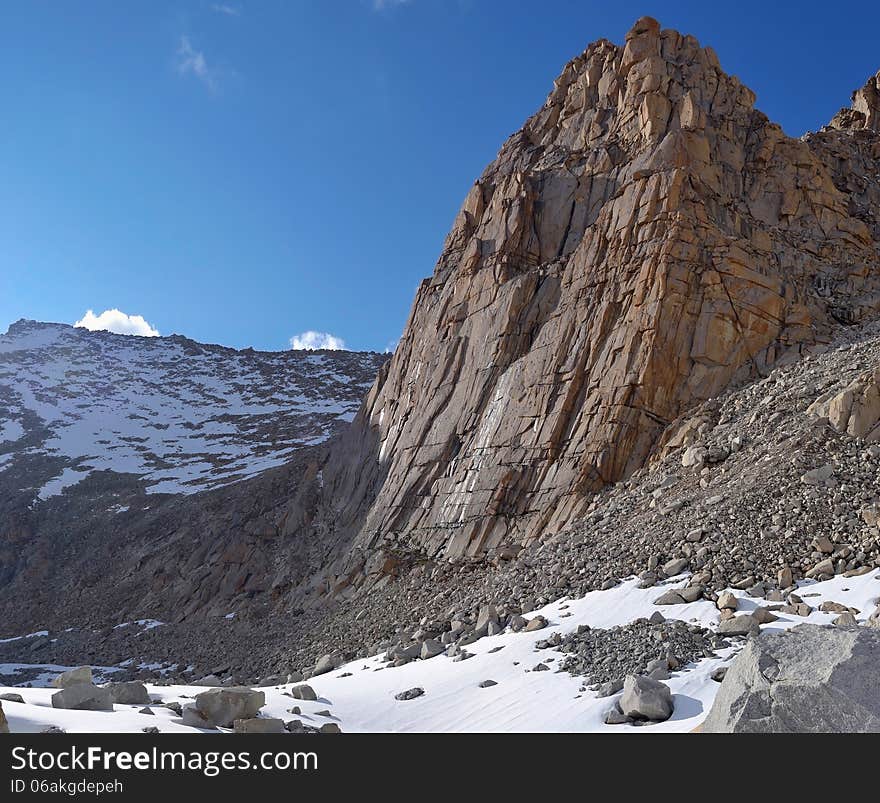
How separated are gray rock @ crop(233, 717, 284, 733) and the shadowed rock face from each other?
15625 millimetres

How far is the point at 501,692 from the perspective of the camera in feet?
43.6

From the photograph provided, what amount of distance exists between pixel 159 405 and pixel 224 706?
10109 cm

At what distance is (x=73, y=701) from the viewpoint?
34.0 ft

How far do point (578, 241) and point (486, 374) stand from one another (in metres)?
8.06

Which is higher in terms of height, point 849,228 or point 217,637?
point 849,228

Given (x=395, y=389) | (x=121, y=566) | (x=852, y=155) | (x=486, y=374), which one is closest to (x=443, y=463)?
(x=486, y=374)

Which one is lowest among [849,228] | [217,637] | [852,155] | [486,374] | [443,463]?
[217,637]

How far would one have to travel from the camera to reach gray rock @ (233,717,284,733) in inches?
375

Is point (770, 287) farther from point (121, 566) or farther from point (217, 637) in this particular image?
point (121, 566)

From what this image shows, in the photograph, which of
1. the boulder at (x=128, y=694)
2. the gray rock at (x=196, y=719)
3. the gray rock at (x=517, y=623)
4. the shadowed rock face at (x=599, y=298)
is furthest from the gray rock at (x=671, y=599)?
the boulder at (x=128, y=694)

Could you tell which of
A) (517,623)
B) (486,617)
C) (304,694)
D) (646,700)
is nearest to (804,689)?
(646,700)

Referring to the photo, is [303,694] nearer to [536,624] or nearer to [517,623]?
[536,624]

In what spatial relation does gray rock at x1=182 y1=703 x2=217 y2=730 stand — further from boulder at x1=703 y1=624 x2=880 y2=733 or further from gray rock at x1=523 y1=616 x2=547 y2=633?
gray rock at x1=523 y1=616 x2=547 y2=633

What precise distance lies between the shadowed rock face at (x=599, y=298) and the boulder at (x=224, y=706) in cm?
1523
